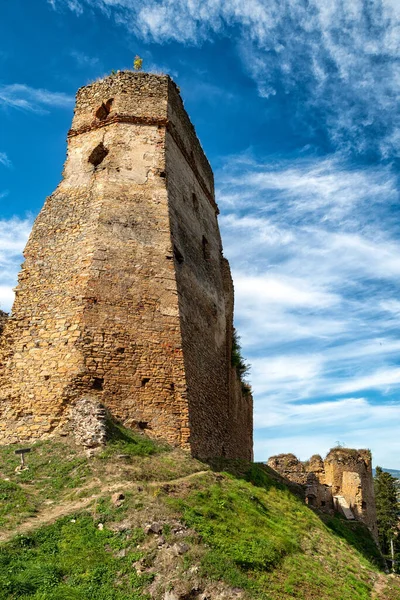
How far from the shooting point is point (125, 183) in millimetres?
13070

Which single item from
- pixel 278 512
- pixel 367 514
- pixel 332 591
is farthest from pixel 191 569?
pixel 367 514

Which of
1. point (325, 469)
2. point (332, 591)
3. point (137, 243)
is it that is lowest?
point (332, 591)

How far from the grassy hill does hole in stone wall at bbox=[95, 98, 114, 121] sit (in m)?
9.26

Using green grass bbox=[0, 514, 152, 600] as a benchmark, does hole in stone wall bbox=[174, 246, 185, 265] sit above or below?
above

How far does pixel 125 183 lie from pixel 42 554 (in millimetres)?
9106

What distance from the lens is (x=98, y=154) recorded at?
45.5 ft

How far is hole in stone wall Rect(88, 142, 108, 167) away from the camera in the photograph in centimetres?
1381

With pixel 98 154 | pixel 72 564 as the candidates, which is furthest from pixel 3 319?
pixel 72 564

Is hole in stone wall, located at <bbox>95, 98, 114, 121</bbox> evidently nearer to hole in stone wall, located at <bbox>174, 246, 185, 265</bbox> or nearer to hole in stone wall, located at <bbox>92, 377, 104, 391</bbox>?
hole in stone wall, located at <bbox>174, 246, 185, 265</bbox>

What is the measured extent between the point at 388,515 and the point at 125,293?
29.0 m

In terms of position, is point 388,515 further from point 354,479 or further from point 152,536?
point 152,536

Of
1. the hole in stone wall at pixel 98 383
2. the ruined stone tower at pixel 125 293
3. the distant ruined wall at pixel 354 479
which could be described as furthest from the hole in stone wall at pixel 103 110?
the distant ruined wall at pixel 354 479

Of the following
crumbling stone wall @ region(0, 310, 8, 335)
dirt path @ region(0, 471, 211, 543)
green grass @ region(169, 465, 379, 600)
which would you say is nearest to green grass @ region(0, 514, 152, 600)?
dirt path @ region(0, 471, 211, 543)

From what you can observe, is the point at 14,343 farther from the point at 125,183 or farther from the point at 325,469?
the point at 325,469
